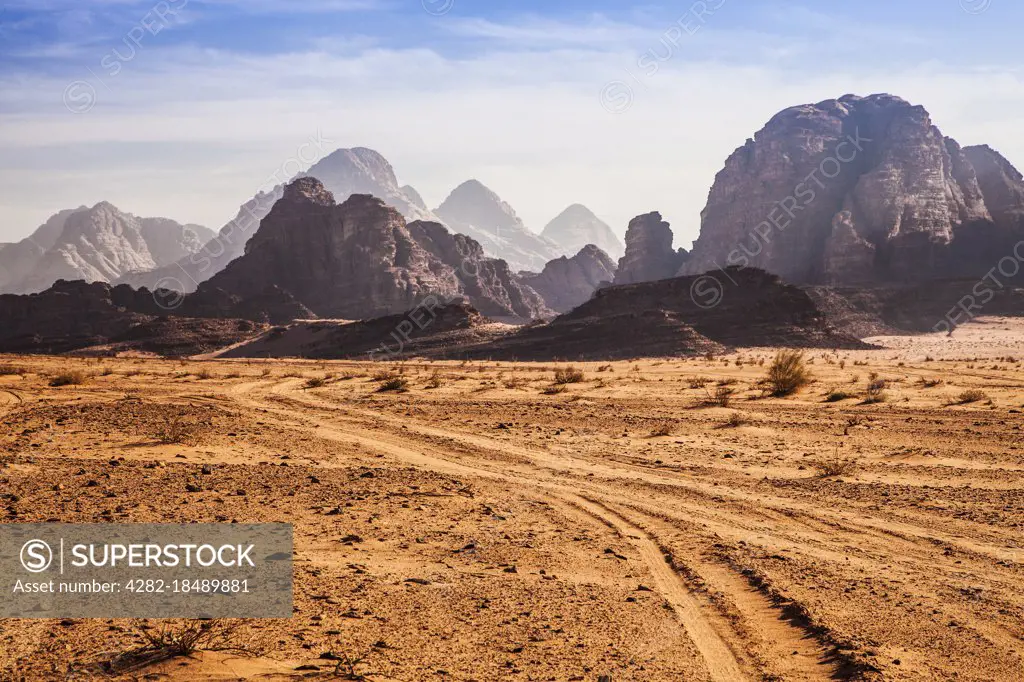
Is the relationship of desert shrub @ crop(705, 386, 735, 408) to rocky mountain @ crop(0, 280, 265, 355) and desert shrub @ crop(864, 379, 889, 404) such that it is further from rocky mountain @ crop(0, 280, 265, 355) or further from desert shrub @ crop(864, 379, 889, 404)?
rocky mountain @ crop(0, 280, 265, 355)

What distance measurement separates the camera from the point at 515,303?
418 feet

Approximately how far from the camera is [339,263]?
108 meters

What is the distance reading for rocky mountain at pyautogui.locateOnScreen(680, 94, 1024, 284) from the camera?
106 metres

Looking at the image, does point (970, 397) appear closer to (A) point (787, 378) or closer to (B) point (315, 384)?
(A) point (787, 378)

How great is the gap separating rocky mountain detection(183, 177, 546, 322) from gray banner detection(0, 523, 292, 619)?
9425 centimetres

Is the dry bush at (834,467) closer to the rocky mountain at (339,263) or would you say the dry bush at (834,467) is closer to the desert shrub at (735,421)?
the desert shrub at (735,421)

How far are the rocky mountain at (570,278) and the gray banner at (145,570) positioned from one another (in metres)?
146

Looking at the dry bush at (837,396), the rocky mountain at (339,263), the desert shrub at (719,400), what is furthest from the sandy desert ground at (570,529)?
the rocky mountain at (339,263)

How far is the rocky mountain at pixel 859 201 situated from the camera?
346 ft

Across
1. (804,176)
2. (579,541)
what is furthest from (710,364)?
Result: (804,176)

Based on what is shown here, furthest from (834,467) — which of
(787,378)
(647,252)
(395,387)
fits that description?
(647,252)

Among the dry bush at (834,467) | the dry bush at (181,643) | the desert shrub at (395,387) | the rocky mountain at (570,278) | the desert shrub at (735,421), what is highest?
the rocky mountain at (570,278)

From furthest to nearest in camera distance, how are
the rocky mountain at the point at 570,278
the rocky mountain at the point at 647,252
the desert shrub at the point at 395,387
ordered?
the rocky mountain at the point at 570,278
the rocky mountain at the point at 647,252
the desert shrub at the point at 395,387

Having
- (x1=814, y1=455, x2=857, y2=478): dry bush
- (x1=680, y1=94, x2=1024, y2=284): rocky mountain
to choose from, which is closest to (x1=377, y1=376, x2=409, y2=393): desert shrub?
(x1=814, y1=455, x2=857, y2=478): dry bush
